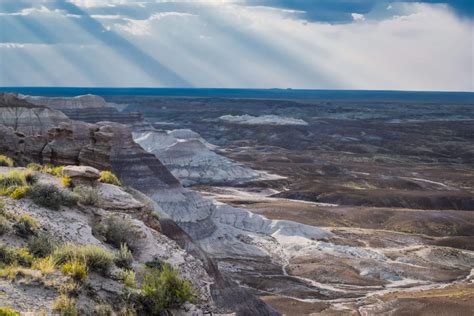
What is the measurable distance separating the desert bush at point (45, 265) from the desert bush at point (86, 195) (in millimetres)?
2636

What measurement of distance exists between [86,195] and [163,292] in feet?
11.1

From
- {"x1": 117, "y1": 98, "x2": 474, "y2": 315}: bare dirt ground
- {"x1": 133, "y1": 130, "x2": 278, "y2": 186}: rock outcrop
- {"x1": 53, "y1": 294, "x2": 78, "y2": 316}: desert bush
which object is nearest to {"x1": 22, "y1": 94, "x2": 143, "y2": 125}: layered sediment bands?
{"x1": 133, "y1": 130, "x2": 278, "y2": 186}: rock outcrop

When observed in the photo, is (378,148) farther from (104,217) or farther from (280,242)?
(104,217)

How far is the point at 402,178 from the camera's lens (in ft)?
268

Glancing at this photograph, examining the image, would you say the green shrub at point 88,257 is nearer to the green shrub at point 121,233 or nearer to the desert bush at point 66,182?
the green shrub at point 121,233

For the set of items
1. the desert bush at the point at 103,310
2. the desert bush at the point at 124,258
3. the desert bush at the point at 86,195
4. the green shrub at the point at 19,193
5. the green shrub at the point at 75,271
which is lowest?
the desert bush at the point at 103,310

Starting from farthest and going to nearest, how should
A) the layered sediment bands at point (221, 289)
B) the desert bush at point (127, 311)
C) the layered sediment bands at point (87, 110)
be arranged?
the layered sediment bands at point (87, 110) → the layered sediment bands at point (221, 289) → the desert bush at point (127, 311)

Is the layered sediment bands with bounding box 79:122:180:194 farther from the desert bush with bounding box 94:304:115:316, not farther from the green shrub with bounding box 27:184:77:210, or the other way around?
the desert bush with bounding box 94:304:115:316

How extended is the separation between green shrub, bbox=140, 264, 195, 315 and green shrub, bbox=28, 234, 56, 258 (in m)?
1.39

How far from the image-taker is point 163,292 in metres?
8.02

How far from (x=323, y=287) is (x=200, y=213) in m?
9.73

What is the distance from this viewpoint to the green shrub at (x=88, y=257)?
314 inches

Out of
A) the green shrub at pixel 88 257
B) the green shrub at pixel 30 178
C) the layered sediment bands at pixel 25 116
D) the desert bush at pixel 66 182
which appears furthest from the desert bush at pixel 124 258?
the layered sediment bands at pixel 25 116

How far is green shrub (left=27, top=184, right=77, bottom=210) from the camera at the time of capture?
10.0 meters
